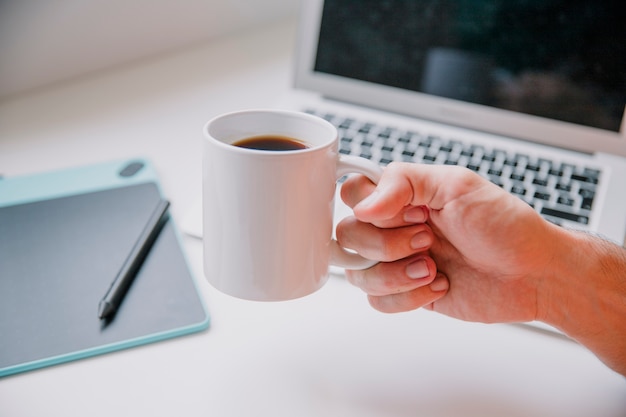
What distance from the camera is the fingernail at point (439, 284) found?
0.63m

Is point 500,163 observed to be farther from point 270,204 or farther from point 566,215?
point 270,204

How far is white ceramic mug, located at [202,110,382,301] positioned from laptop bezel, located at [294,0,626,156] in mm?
470

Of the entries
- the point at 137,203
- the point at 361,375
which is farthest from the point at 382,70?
the point at 361,375

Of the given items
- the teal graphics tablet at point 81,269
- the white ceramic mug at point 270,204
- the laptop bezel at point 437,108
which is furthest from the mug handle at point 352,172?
the laptop bezel at point 437,108

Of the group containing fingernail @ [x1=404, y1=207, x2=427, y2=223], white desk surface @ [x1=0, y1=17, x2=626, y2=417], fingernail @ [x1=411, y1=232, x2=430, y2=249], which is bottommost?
white desk surface @ [x1=0, y1=17, x2=626, y2=417]

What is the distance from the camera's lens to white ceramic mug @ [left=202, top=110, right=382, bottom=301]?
468mm

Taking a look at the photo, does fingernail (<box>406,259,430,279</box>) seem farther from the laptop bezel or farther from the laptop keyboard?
the laptop bezel

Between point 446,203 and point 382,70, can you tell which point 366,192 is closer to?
point 446,203

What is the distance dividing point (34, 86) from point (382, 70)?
23.1 inches

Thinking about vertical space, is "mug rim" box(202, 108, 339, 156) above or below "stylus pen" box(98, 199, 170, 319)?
above

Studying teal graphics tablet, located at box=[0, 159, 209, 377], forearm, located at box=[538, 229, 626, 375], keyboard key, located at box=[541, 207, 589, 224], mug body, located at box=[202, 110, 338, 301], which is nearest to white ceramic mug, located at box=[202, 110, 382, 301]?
mug body, located at box=[202, 110, 338, 301]

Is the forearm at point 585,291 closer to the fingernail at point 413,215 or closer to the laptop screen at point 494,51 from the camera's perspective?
the fingernail at point 413,215

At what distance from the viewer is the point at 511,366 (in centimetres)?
59

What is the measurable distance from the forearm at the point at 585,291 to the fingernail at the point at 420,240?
0.41 ft
